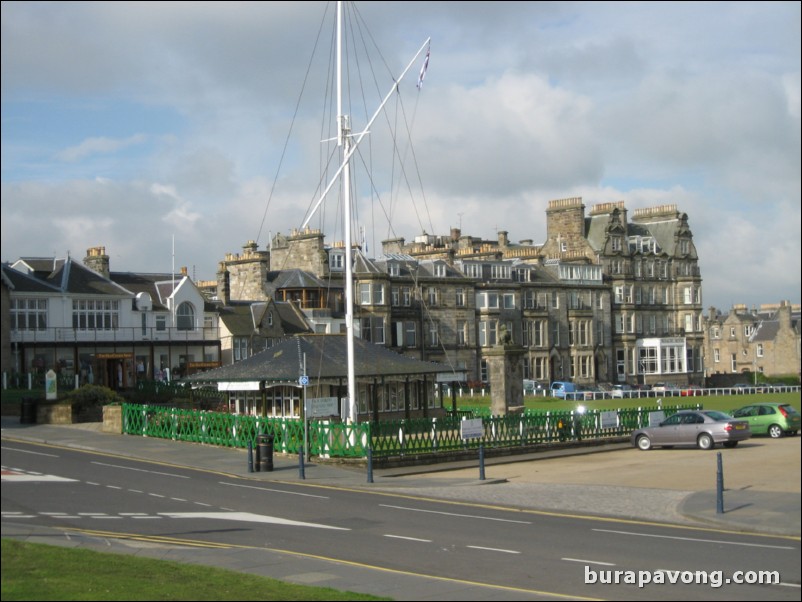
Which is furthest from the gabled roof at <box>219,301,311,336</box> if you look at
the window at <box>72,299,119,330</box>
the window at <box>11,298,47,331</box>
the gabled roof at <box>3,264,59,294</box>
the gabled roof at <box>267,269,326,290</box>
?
the window at <box>11,298,47,331</box>

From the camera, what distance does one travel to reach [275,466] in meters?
31.2

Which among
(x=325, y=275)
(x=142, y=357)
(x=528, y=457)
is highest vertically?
(x=325, y=275)

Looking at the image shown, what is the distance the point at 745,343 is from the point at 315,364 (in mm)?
75089

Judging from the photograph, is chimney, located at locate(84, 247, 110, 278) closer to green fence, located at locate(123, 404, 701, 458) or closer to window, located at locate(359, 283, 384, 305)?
window, located at locate(359, 283, 384, 305)

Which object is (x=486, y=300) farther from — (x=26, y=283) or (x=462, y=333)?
(x=26, y=283)

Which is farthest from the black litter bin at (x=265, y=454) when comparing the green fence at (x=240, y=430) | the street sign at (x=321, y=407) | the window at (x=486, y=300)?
the window at (x=486, y=300)

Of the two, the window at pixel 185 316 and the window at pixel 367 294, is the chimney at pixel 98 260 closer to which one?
the window at pixel 185 316

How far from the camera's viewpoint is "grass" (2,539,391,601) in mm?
11594

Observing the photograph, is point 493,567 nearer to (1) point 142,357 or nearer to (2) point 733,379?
(1) point 142,357

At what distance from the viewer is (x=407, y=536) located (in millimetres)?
18031

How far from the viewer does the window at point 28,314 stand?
177 feet

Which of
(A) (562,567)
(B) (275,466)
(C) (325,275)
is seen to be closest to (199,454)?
(B) (275,466)

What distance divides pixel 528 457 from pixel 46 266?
3578cm

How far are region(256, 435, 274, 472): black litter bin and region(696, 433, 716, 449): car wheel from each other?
14.3 m
